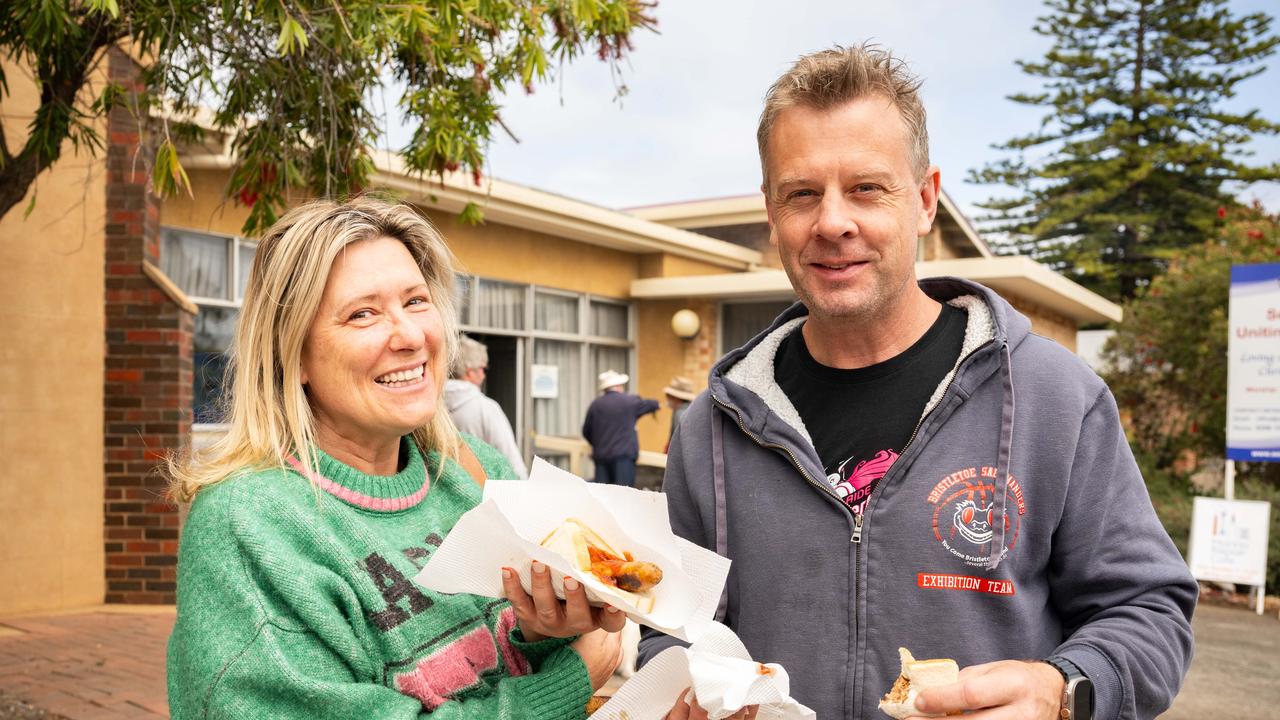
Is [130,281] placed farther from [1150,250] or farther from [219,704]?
[1150,250]

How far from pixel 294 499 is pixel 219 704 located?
383 mm

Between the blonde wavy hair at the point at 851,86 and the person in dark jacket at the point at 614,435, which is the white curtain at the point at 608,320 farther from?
the blonde wavy hair at the point at 851,86

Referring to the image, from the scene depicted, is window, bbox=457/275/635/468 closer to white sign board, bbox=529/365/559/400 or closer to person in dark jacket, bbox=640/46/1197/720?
white sign board, bbox=529/365/559/400

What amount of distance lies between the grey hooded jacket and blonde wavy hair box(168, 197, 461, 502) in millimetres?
981

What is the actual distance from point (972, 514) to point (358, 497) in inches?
48.5

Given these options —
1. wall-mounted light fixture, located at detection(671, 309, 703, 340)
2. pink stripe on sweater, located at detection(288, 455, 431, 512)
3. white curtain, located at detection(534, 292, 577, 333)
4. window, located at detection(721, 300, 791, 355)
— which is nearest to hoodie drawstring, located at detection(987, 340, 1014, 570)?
pink stripe on sweater, located at detection(288, 455, 431, 512)

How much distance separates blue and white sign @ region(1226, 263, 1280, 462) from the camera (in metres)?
9.40

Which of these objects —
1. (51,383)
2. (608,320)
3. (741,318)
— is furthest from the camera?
(741,318)

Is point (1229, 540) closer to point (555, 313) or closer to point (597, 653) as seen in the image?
point (555, 313)

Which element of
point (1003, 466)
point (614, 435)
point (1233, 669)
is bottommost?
point (1233, 669)

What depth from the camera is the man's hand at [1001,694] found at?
1604mm

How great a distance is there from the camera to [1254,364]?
9539 millimetres

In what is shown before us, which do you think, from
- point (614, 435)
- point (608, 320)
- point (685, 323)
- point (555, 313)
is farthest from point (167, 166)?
point (608, 320)

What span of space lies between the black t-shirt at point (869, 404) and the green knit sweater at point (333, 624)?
0.69 metres
